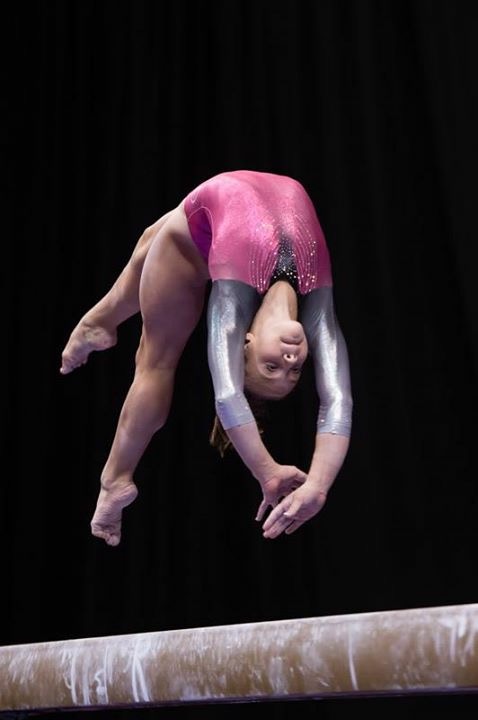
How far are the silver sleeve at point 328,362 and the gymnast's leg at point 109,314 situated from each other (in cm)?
79

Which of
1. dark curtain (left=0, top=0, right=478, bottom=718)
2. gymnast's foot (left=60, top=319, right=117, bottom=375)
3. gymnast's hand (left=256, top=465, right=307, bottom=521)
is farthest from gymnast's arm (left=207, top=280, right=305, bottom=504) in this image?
dark curtain (left=0, top=0, right=478, bottom=718)

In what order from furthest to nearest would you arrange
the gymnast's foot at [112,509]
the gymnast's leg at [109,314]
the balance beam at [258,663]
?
the gymnast's leg at [109,314] → the gymnast's foot at [112,509] → the balance beam at [258,663]

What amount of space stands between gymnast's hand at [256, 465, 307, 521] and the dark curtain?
148 cm

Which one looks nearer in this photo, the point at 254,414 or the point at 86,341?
the point at 254,414

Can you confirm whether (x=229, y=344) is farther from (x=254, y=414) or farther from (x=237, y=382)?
(x=254, y=414)

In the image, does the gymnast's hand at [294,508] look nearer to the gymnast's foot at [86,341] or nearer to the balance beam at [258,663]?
the balance beam at [258,663]

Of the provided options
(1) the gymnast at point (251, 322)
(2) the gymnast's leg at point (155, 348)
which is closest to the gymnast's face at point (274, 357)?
(1) the gymnast at point (251, 322)

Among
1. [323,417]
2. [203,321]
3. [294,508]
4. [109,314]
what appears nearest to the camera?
[294,508]

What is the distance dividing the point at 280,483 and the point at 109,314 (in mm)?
1148

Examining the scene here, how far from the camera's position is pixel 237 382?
2.81 m

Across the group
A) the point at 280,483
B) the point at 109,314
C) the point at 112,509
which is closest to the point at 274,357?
the point at 280,483

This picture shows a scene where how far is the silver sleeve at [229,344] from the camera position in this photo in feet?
9.11

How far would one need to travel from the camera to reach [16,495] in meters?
5.30

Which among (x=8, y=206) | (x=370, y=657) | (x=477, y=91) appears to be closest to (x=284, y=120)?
(x=477, y=91)
